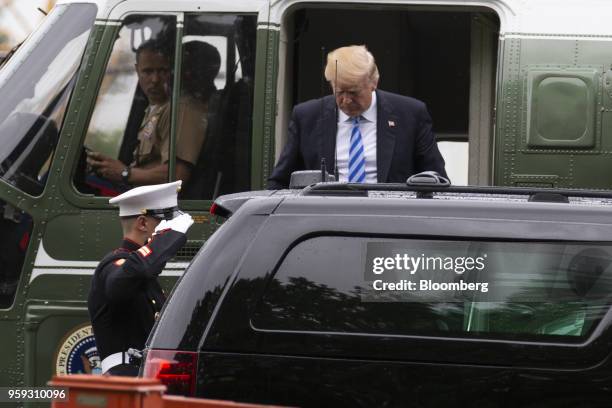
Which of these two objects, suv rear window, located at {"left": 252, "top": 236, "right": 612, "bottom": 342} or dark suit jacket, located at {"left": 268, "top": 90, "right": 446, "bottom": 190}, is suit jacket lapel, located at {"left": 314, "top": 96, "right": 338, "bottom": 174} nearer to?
dark suit jacket, located at {"left": 268, "top": 90, "right": 446, "bottom": 190}

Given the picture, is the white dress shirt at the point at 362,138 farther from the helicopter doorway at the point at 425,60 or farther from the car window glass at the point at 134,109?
the car window glass at the point at 134,109

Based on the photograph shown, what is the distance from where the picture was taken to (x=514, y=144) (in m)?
8.35

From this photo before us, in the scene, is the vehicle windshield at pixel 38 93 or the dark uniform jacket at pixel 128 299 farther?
the vehicle windshield at pixel 38 93

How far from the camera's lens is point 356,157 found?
7.96m

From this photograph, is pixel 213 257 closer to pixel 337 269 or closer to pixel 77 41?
pixel 337 269

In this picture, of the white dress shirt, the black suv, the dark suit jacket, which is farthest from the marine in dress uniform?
the black suv

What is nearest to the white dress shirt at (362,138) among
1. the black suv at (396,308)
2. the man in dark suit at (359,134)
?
the man in dark suit at (359,134)

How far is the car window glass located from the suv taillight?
3.62 meters

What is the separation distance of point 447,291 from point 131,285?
203 centimetres

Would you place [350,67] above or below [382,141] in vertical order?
above

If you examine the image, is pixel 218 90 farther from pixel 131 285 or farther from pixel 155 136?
pixel 131 285

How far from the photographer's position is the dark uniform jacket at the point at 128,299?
21.7 feet

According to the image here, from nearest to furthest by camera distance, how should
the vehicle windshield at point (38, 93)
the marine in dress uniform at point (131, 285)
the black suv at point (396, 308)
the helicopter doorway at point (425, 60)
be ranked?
1. the black suv at point (396, 308)
2. the marine in dress uniform at point (131, 285)
3. the vehicle windshield at point (38, 93)
4. the helicopter doorway at point (425, 60)

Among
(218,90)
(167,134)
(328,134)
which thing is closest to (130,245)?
(328,134)
